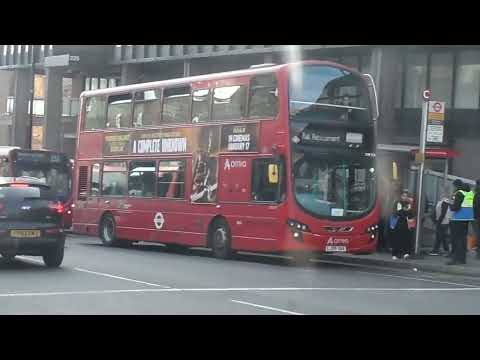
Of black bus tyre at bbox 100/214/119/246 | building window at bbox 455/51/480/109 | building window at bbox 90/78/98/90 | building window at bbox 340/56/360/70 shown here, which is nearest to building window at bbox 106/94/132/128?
black bus tyre at bbox 100/214/119/246

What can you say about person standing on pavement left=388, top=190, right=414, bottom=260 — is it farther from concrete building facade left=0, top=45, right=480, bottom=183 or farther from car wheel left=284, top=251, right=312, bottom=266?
car wheel left=284, top=251, right=312, bottom=266

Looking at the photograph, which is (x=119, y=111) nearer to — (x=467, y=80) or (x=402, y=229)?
(x=402, y=229)

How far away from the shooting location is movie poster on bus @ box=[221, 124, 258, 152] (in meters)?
19.3

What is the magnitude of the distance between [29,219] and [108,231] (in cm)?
853

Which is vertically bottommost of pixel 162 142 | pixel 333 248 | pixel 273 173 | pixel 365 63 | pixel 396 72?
pixel 333 248

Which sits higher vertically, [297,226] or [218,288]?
[297,226]

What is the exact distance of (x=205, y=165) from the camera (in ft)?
68.5

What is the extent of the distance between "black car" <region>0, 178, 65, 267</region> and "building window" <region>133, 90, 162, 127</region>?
20.9 ft

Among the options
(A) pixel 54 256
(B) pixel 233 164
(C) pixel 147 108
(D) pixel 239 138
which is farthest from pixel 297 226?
(C) pixel 147 108

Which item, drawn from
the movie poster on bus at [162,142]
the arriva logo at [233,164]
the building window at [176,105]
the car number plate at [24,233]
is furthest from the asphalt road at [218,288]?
the building window at [176,105]
